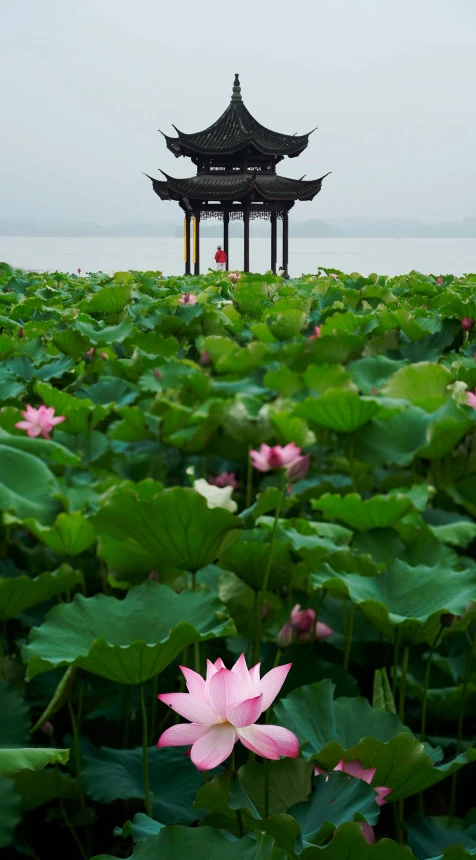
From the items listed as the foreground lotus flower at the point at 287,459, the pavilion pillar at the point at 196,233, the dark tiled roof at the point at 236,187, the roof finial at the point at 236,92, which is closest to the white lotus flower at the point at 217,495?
the foreground lotus flower at the point at 287,459

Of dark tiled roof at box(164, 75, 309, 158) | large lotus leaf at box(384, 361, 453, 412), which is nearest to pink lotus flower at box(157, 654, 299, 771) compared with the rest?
large lotus leaf at box(384, 361, 453, 412)

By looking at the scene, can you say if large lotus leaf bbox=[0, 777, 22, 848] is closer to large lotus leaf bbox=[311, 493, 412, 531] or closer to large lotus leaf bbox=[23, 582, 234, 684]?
large lotus leaf bbox=[23, 582, 234, 684]

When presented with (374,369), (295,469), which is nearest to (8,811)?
(295,469)

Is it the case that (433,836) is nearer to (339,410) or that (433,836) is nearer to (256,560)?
(256,560)

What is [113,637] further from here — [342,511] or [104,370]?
[104,370]

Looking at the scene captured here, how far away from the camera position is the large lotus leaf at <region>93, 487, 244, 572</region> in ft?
2.99

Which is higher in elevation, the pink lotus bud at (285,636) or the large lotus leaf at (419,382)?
the large lotus leaf at (419,382)

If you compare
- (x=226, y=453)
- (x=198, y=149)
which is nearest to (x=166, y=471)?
(x=226, y=453)

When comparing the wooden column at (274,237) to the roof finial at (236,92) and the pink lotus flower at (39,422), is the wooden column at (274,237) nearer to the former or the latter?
the roof finial at (236,92)

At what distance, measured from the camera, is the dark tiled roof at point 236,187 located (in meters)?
17.7

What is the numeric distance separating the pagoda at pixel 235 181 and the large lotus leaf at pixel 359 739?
1740 cm

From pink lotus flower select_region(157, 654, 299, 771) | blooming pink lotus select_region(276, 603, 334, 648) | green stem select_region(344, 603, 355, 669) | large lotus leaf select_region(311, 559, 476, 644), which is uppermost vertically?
pink lotus flower select_region(157, 654, 299, 771)

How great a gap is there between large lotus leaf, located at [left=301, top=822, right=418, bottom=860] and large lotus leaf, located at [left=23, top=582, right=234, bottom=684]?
0.26 m

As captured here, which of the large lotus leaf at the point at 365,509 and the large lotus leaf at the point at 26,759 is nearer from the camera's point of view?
the large lotus leaf at the point at 26,759
